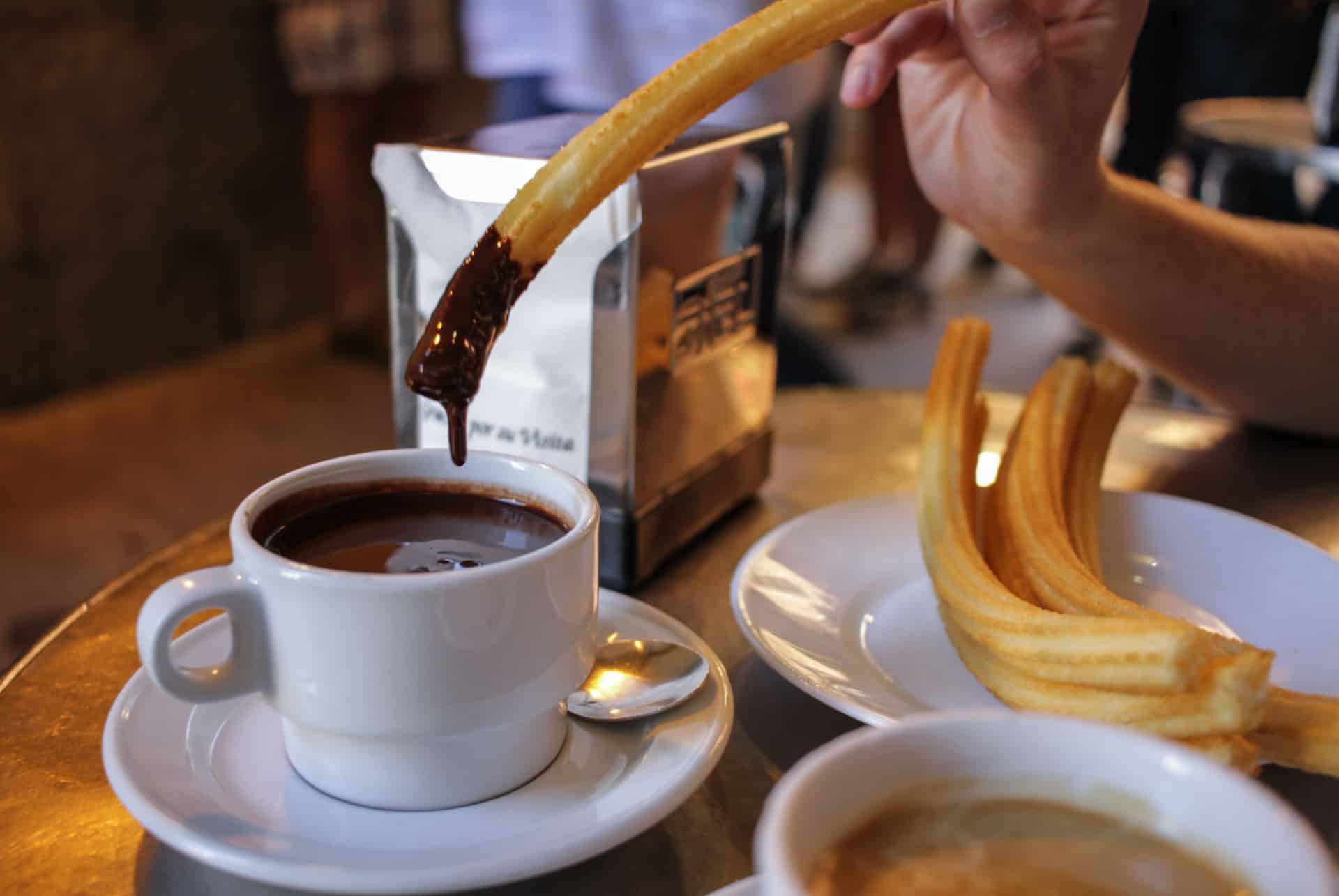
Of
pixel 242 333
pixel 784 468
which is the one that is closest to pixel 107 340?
pixel 242 333

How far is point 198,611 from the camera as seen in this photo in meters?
0.43

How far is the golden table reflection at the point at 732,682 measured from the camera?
0.44 metres

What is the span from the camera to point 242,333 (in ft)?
8.98

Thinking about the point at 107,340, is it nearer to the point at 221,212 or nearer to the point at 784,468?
the point at 221,212

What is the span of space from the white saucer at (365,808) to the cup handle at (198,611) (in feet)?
0.11

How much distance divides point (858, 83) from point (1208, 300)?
302 millimetres

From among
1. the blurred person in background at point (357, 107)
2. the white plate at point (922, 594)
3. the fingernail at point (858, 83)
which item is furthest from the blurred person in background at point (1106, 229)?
the blurred person in background at point (357, 107)

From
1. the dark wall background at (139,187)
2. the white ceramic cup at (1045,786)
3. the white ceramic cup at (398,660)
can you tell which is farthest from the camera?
the dark wall background at (139,187)

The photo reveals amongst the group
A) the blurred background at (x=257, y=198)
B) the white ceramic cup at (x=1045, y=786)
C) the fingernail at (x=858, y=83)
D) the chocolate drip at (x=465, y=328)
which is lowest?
the blurred background at (x=257, y=198)

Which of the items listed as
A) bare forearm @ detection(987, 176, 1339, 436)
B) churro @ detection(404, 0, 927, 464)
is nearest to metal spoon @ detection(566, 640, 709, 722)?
churro @ detection(404, 0, 927, 464)

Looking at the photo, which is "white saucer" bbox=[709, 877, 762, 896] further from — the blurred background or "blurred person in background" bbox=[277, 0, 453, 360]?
"blurred person in background" bbox=[277, 0, 453, 360]

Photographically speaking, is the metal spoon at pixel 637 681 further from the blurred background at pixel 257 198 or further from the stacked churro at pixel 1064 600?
the blurred background at pixel 257 198

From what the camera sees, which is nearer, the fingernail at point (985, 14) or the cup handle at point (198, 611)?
the cup handle at point (198, 611)

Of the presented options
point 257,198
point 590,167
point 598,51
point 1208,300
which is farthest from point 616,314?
point 257,198
